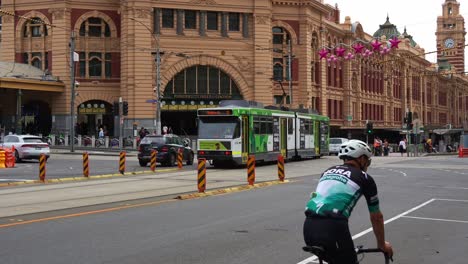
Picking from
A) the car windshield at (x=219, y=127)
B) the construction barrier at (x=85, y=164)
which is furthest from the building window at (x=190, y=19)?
the construction barrier at (x=85, y=164)

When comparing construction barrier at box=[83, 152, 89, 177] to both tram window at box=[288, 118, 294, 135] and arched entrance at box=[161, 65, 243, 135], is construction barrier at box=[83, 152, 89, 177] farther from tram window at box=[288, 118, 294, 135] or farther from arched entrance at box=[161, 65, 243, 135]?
arched entrance at box=[161, 65, 243, 135]

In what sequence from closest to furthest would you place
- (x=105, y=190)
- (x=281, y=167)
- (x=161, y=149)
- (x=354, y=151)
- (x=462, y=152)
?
(x=354, y=151) → (x=105, y=190) → (x=281, y=167) → (x=161, y=149) → (x=462, y=152)

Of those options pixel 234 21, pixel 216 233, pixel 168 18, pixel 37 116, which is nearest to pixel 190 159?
pixel 216 233

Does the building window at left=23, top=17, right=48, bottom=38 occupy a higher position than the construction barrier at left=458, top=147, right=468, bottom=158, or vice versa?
the building window at left=23, top=17, right=48, bottom=38

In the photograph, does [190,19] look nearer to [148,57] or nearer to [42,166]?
[148,57]

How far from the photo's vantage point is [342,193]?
17.4ft

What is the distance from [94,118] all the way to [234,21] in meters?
16.1

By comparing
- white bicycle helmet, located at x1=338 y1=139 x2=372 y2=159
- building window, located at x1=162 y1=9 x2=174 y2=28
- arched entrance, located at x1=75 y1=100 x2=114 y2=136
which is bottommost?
white bicycle helmet, located at x1=338 y1=139 x2=372 y2=159

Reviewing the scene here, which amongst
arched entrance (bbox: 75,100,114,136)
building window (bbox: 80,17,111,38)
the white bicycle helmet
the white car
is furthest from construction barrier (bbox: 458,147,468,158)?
the white bicycle helmet

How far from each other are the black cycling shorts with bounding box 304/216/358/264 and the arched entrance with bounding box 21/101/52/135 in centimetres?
5995

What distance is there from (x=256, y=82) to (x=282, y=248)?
5327 cm

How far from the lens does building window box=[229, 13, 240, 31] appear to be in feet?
205

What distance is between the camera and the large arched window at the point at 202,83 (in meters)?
60.3

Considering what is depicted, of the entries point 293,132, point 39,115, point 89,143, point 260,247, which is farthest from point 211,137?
point 39,115
